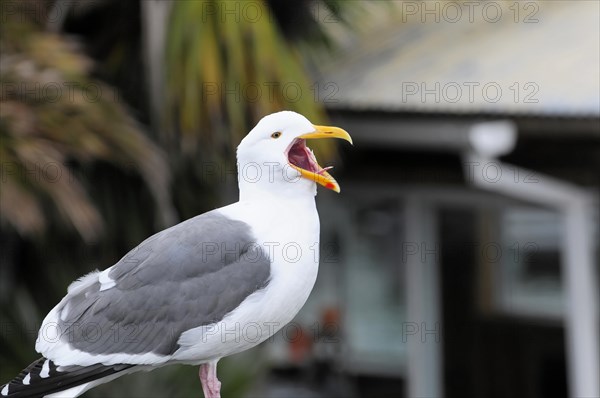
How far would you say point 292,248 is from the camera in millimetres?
2811

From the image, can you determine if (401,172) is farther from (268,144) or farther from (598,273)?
(268,144)

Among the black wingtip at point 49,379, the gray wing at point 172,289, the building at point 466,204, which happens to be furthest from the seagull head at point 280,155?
the building at point 466,204

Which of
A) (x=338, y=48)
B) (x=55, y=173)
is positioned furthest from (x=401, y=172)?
(x=55, y=173)

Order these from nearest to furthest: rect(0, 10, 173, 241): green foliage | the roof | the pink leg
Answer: the pink leg → rect(0, 10, 173, 241): green foliage → the roof

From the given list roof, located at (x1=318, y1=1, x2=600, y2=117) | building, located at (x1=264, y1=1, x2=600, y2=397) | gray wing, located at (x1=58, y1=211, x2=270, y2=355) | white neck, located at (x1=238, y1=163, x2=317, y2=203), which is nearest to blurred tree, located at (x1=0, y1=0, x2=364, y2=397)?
roof, located at (x1=318, y1=1, x2=600, y2=117)

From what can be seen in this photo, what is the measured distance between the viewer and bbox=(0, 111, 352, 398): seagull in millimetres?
2783

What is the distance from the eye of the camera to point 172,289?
2898 millimetres

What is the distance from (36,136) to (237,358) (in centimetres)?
152

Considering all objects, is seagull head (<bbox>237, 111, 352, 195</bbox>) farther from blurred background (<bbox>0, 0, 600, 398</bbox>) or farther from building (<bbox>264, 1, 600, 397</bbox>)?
building (<bbox>264, 1, 600, 397</bbox>)

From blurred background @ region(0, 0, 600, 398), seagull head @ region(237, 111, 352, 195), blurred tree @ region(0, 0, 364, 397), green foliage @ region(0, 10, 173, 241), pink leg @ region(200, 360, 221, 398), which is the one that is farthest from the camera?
blurred background @ region(0, 0, 600, 398)

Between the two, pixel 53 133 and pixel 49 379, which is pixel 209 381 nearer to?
pixel 49 379

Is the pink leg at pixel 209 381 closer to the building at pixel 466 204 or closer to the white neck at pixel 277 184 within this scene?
the white neck at pixel 277 184

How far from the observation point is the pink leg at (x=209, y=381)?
2.95 metres

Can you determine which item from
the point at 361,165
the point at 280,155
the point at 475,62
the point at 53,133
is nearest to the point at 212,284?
the point at 280,155
